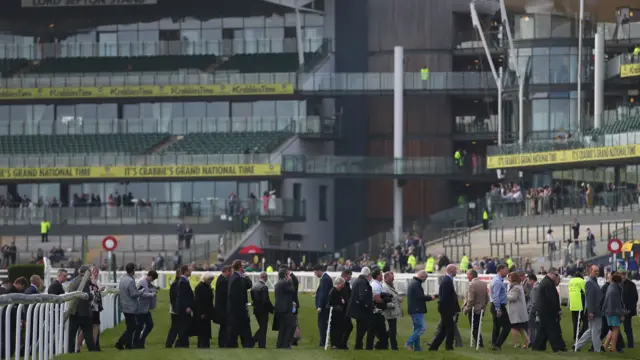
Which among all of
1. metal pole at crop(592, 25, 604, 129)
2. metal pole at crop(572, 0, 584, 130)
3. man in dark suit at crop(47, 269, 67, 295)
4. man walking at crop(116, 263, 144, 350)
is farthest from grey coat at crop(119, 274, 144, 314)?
metal pole at crop(572, 0, 584, 130)

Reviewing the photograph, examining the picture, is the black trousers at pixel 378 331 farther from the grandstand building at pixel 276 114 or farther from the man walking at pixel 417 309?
the grandstand building at pixel 276 114

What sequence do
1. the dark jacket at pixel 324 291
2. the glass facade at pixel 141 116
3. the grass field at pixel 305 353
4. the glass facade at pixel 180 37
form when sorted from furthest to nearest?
the glass facade at pixel 180 37, the glass facade at pixel 141 116, the dark jacket at pixel 324 291, the grass field at pixel 305 353

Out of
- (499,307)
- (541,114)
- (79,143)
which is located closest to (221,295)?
(499,307)

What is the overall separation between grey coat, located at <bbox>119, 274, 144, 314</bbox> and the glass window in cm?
4515

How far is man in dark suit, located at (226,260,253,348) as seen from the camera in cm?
2375

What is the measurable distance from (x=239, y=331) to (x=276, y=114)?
48.8 metres

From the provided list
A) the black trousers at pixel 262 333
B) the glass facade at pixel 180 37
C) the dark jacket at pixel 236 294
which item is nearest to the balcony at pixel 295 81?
the glass facade at pixel 180 37

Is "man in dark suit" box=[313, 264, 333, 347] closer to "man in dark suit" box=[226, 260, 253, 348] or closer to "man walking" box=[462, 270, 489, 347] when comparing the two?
"man in dark suit" box=[226, 260, 253, 348]

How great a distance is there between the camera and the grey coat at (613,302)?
79.2 ft

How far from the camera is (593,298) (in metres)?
24.3

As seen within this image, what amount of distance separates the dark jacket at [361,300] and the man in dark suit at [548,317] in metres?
2.61

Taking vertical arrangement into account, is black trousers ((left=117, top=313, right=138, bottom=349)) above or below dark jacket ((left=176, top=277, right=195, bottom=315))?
below

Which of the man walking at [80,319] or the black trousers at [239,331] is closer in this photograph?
the man walking at [80,319]

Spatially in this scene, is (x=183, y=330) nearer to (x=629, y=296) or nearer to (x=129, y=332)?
(x=129, y=332)
